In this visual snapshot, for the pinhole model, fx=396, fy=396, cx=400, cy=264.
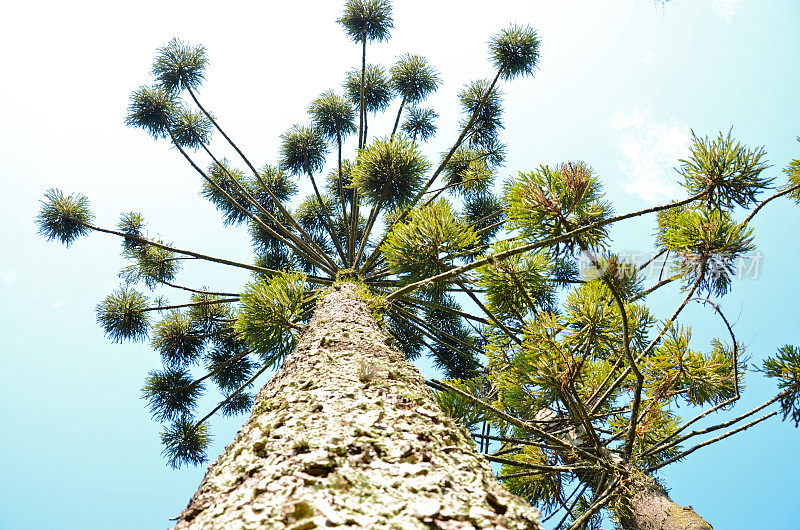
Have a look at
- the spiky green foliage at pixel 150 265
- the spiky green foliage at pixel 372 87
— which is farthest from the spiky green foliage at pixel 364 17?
the spiky green foliage at pixel 150 265

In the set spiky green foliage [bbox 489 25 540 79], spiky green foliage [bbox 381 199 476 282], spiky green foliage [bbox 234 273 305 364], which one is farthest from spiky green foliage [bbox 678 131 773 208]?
spiky green foliage [bbox 489 25 540 79]

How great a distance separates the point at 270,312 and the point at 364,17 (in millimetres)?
6788

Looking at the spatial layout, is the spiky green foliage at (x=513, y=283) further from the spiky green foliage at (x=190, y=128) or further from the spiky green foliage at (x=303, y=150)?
the spiky green foliage at (x=190, y=128)

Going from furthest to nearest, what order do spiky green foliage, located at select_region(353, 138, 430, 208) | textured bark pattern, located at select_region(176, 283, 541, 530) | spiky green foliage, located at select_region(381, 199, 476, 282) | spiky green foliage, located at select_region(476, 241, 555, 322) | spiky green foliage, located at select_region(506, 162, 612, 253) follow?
spiky green foliage, located at select_region(353, 138, 430, 208)
spiky green foliage, located at select_region(476, 241, 555, 322)
spiky green foliage, located at select_region(381, 199, 476, 282)
spiky green foliage, located at select_region(506, 162, 612, 253)
textured bark pattern, located at select_region(176, 283, 541, 530)

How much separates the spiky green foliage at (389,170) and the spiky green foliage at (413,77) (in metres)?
4.55

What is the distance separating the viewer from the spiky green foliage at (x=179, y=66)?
7.43 meters

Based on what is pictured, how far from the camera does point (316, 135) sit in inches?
313

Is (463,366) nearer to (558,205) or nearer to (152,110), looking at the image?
(558,205)

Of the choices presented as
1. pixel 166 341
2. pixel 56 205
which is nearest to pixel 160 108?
pixel 56 205

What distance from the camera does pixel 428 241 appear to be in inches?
114

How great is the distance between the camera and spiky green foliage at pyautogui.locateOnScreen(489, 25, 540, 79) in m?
6.60

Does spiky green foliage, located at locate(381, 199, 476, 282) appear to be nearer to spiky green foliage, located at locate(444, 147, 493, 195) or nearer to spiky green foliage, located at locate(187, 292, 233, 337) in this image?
spiky green foliage, located at locate(444, 147, 493, 195)

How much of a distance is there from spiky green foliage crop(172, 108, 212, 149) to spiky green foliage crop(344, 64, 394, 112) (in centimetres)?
304

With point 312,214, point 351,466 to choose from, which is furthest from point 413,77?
point 351,466
